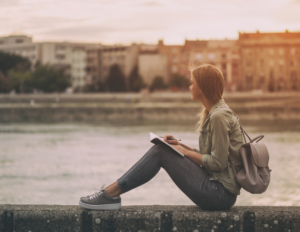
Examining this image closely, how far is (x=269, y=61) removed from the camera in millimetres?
80562

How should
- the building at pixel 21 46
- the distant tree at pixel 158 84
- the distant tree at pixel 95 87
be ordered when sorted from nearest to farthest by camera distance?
the distant tree at pixel 158 84 → the distant tree at pixel 95 87 → the building at pixel 21 46

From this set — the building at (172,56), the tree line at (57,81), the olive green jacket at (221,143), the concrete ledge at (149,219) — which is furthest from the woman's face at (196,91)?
the building at (172,56)

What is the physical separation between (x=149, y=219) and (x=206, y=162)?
1.60ft

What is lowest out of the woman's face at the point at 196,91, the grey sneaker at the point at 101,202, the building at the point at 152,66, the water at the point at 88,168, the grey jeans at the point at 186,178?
the water at the point at 88,168

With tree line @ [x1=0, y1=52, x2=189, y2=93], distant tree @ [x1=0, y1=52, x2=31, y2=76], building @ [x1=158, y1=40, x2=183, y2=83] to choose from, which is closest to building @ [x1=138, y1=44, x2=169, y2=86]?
building @ [x1=158, y1=40, x2=183, y2=83]

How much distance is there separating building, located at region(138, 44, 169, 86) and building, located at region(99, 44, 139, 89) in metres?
2.39

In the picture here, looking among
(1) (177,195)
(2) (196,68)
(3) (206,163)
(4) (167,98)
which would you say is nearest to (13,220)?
(3) (206,163)

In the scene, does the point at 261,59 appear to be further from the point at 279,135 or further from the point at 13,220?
the point at 13,220

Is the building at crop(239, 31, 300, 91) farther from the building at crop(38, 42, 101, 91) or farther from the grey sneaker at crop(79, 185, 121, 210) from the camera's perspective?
the grey sneaker at crop(79, 185, 121, 210)

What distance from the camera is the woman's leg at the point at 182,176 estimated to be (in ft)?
9.28

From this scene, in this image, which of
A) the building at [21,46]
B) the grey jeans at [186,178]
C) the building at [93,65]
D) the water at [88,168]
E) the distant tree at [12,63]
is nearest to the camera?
the grey jeans at [186,178]

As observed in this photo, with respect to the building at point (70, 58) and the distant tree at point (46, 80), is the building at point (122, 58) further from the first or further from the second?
the distant tree at point (46, 80)

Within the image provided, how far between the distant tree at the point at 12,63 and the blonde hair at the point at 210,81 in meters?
79.8

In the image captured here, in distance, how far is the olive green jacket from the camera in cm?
272
